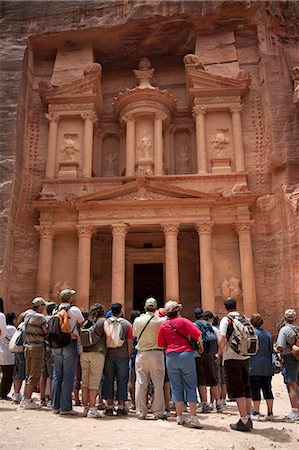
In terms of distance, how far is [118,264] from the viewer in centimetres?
1881

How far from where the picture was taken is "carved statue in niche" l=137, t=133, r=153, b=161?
2177 centimetres

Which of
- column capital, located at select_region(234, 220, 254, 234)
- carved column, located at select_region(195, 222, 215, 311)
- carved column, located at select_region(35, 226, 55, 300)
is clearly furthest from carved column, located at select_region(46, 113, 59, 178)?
column capital, located at select_region(234, 220, 254, 234)

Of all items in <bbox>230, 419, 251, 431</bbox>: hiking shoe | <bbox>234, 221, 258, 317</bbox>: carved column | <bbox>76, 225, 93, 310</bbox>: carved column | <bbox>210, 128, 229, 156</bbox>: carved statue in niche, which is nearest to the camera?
<bbox>230, 419, 251, 431</bbox>: hiking shoe

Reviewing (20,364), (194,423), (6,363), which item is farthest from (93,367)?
(6,363)

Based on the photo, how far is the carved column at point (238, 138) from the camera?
819 inches

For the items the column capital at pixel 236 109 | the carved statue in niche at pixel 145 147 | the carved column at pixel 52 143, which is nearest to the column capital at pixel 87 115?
the carved column at pixel 52 143

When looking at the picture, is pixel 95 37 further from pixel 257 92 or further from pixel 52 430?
pixel 52 430

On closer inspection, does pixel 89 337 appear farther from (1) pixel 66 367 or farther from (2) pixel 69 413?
(2) pixel 69 413

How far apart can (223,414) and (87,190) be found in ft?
47.0

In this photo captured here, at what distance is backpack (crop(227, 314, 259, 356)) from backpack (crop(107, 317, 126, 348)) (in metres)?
1.87

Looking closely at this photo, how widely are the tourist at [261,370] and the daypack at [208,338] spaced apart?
3.50 feet

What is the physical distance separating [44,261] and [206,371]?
12.4 metres

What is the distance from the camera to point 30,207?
20.6 metres

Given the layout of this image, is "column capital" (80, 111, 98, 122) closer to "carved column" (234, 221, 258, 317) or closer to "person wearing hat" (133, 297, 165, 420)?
"carved column" (234, 221, 258, 317)
